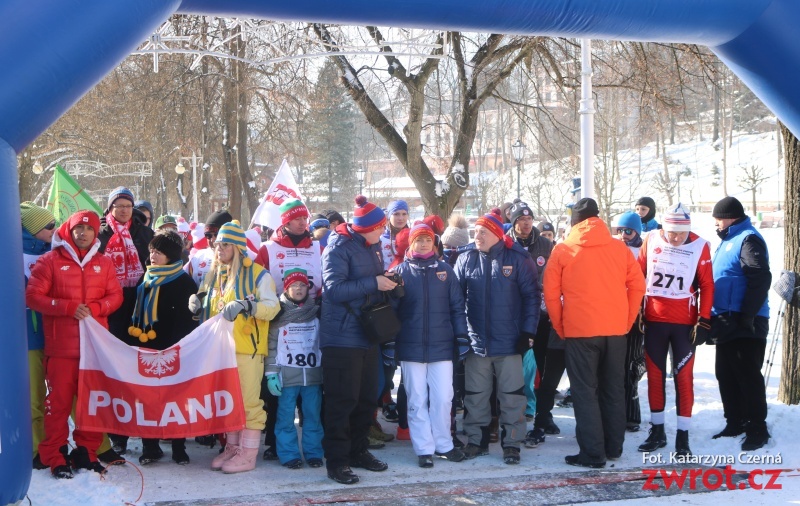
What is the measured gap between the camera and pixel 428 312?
20.3ft

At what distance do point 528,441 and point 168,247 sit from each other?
129 inches

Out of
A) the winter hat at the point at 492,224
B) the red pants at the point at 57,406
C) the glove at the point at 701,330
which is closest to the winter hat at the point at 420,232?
the winter hat at the point at 492,224

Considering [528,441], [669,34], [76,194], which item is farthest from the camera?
[76,194]

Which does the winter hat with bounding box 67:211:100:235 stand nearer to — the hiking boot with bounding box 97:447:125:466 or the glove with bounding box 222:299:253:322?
the glove with bounding box 222:299:253:322

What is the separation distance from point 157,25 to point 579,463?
4.30 metres

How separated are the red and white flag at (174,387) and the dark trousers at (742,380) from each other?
3845 mm

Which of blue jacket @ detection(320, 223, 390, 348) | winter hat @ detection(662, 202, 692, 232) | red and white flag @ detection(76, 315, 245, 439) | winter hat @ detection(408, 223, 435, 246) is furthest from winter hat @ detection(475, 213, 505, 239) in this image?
red and white flag @ detection(76, 315, 245, 439)

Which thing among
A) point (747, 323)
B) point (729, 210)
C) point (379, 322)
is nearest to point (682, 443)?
point (747, 323)

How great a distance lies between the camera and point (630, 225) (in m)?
7.71

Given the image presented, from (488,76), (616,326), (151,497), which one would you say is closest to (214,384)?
(151,497)

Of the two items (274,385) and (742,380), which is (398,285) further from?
(742,380)

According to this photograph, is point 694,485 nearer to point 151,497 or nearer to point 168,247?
point 151,497

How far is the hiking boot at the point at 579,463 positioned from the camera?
6.02 m

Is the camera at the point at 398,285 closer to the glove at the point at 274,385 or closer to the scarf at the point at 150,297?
the glove at the point at 274,385
